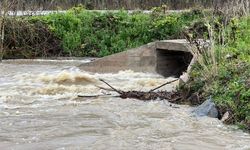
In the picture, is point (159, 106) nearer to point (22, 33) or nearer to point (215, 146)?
point (215, 146)

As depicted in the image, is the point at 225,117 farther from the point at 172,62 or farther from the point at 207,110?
the point at 172,62

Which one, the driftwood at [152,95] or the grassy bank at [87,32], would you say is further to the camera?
the grassy bank at [87,32]

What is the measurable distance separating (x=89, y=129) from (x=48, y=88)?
14.9ft

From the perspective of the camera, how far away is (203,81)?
10.6m

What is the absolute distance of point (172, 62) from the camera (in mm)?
16672

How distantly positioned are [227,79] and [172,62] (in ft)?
21.9

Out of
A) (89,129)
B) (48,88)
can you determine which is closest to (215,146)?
(89,129)

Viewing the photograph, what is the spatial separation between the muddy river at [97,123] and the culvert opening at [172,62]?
2.65 metres

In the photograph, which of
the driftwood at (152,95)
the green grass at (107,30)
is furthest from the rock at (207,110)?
the green grass at (107,30)

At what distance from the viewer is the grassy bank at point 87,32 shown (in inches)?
781

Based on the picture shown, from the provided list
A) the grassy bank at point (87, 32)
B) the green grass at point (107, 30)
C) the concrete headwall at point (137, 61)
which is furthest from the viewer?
the green grass at point (107, 30)

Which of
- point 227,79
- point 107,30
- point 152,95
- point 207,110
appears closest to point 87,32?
point 107,30

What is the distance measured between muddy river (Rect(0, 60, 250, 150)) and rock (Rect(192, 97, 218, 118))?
176 mm

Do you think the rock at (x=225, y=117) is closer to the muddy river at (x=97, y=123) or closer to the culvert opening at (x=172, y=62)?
the muddy river at (x=97, y=123)
